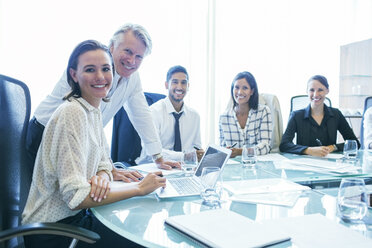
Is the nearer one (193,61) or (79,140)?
(79,140)

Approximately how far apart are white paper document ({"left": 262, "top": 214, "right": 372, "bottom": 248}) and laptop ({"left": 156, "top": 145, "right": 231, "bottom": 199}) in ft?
1.33

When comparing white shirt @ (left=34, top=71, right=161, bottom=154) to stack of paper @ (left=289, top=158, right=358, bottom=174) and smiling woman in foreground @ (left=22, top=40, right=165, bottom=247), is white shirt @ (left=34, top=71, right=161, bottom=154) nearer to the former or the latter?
smiling woman in foreground @ (left=22, top=40, right=165, bottom=247)

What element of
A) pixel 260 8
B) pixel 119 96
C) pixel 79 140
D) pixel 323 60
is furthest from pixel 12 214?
pixel 323 60

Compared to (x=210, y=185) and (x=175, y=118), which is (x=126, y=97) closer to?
(x=175, y=118)

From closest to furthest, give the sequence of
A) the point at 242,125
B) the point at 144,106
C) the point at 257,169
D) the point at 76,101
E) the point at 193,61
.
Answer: the point at 76,101 → the point at 257,169 → the point at 144,106 → the point at 242,125 → the point at 193,61

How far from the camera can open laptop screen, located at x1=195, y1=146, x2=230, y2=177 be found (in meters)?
1.40

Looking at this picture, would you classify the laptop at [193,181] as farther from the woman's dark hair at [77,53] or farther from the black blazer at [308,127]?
the black blazer at [308,127]

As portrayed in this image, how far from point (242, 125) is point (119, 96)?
1.10 metres

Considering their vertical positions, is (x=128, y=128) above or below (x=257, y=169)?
above

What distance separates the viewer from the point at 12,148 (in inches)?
42.2

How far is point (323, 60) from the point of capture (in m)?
4.28

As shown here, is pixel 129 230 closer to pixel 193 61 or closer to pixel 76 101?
pixel 76 101

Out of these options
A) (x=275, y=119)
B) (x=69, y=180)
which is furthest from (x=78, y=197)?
(x=275, y=119)

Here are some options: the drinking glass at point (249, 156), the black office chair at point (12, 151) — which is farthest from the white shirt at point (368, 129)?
the black office chair at point (12, 151)
